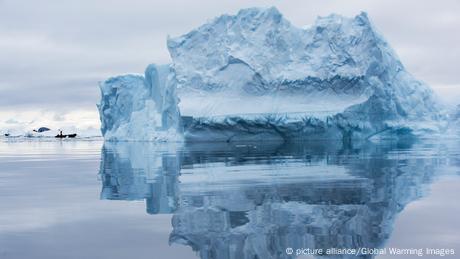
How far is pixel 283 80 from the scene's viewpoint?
32906 mm

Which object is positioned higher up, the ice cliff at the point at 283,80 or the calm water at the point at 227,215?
the ice cliff at the point at 283,80

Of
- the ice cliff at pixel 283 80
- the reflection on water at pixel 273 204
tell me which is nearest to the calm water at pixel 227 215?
the reflection on water at pixel 273 204

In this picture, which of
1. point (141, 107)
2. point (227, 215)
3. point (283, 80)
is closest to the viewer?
point (227, 215)

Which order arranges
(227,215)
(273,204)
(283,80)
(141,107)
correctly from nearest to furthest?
1. (227,215)
2. (273,204)
3. (283,80)
4. (141,107)

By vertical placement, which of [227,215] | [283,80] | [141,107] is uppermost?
[283,80]

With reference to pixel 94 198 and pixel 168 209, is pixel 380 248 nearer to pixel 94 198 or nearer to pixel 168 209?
pixel 168 209

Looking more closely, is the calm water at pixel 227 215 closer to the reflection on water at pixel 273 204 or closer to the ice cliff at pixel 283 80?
the reflection on water at pixel 273 204

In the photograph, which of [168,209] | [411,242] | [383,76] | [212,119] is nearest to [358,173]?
[168,209]

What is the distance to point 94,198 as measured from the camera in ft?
25.8

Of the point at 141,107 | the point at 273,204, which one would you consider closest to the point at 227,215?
the point at 273,204

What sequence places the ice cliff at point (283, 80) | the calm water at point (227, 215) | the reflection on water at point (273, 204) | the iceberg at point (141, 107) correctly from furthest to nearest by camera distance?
the iceberg at point (141, 107) → the ice cliff at point (283, 80) → the reflection on water at point (273, 204) → the calm water at point (227, 215)

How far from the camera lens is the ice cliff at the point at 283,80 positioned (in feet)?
106

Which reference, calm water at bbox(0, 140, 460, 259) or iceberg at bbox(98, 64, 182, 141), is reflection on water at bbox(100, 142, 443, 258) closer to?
calm water at bbox(0, 140, 460, 259)

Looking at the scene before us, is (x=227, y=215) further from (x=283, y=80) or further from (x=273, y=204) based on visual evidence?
(x=283, y=80)
